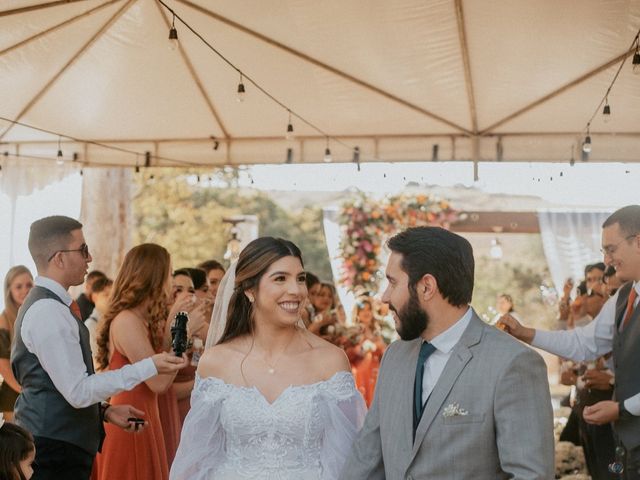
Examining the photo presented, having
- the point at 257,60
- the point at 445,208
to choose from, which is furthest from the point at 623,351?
the point at 445,208

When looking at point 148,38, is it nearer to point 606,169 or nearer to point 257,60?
point 257,60

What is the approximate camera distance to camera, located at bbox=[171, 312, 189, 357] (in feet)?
14.7

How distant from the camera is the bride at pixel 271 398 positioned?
12.9ft

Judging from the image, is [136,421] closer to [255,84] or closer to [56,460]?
[56,460]

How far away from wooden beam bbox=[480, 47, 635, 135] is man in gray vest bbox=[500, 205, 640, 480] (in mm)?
3125

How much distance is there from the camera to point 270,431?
394cm

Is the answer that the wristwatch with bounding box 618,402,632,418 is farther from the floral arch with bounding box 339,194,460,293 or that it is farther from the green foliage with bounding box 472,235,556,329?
the green foliage with bounding box 472,235,556,329

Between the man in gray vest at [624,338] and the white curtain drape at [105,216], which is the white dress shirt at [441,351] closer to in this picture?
the man in gray vest at [624,338]

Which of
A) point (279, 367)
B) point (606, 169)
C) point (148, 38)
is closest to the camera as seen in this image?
point (279, 367)

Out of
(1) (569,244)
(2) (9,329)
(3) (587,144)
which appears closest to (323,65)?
(3) (587,144)

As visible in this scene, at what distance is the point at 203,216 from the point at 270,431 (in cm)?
2447

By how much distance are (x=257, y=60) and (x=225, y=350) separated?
5.01m

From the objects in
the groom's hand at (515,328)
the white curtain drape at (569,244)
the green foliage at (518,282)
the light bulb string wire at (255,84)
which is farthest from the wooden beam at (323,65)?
the green foliage at (518,282)

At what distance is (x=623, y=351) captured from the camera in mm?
4863
